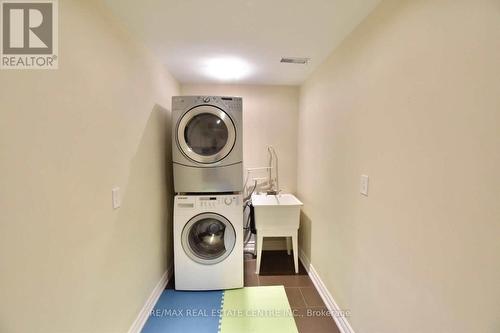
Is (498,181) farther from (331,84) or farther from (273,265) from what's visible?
(273,265)

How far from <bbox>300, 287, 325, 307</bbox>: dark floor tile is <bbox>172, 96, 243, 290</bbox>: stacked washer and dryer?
0.61 m

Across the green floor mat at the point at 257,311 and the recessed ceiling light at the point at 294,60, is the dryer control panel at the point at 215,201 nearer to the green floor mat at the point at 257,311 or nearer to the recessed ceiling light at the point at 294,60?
the green floor mat at the point at 257,311

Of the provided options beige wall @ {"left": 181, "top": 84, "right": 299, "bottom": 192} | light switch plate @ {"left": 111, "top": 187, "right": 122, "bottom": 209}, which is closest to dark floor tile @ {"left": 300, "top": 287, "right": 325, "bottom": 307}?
beige wall @ {"left": 181, "top": 84, "right": 299, "bottom": 192}

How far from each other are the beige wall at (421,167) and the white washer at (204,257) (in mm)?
927

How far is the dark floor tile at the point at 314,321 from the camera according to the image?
1.72m

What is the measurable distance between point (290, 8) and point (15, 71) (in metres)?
1.33

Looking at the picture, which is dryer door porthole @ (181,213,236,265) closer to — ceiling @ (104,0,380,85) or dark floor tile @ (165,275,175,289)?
dark floor tile @ (165,275,175,289)

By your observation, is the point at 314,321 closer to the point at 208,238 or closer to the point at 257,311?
the point at 257,311

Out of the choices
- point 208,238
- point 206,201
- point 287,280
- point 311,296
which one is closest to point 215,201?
point 206,201

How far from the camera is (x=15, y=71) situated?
81cm

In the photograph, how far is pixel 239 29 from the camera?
1.57 meters

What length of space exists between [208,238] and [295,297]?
1.01 m

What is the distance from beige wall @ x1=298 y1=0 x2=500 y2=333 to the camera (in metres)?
0.74

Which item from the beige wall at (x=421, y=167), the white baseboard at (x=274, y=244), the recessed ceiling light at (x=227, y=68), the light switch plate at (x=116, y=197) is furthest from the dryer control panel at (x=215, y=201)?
Answer: the recessed ceiling light at (x=227, y=68)
